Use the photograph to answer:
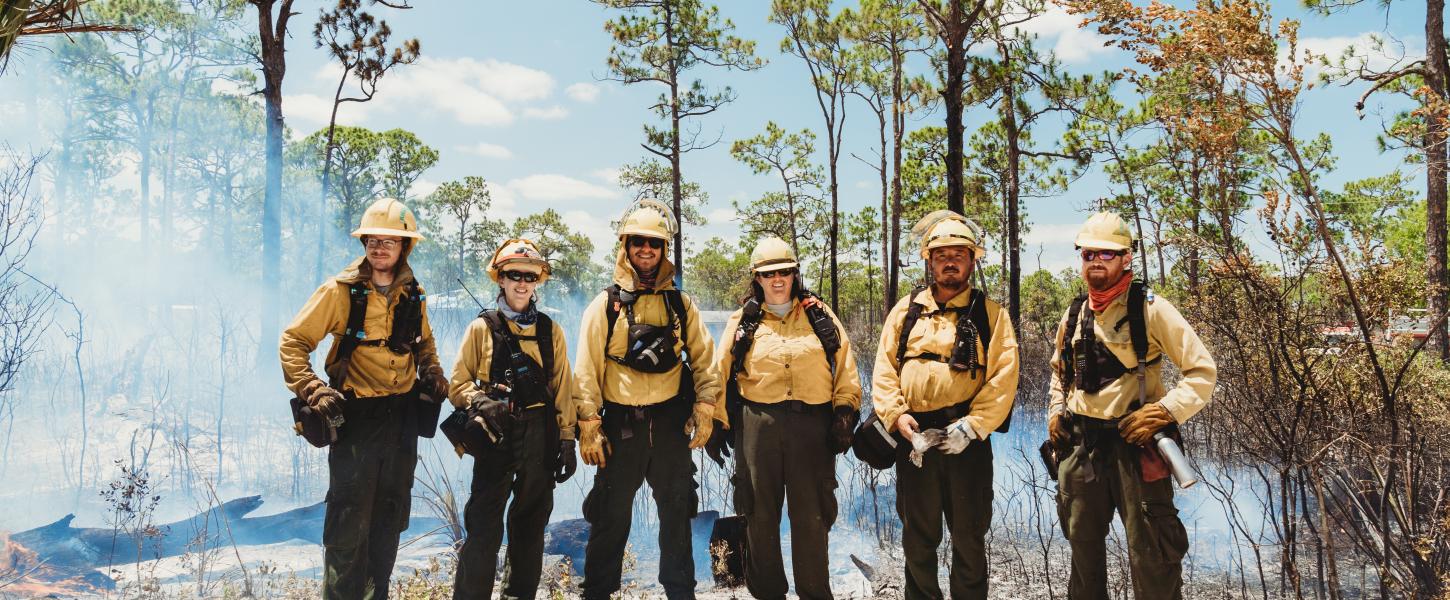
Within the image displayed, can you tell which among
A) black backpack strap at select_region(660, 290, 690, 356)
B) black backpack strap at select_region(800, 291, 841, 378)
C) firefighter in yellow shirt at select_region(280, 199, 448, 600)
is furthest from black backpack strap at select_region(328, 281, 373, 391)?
black backpack strap at select_region(800, 291, 841, 378)

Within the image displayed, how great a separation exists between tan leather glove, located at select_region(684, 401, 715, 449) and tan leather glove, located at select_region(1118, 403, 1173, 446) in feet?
6.47

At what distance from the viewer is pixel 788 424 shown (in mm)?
3686

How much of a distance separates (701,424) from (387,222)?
1896mm

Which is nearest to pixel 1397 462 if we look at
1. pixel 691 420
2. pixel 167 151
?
pixel 691 420

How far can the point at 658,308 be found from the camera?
3879 millimetres

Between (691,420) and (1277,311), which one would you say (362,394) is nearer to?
(691,420)

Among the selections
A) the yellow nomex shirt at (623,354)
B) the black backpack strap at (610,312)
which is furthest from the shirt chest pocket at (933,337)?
the black backpack strap at (610,312)

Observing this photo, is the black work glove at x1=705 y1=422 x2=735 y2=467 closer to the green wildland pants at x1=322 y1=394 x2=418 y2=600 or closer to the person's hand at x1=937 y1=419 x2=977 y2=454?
the person's hand at x1=937 y1=419 x2=977 y2=454

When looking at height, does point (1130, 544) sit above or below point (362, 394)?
below

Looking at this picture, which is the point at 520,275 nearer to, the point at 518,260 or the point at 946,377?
the point at 518,260

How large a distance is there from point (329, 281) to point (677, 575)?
7.52ft

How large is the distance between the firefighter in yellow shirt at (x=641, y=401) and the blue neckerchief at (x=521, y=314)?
0.90 ft

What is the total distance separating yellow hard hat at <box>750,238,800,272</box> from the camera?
3.82 m

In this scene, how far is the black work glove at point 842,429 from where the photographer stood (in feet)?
12.3
